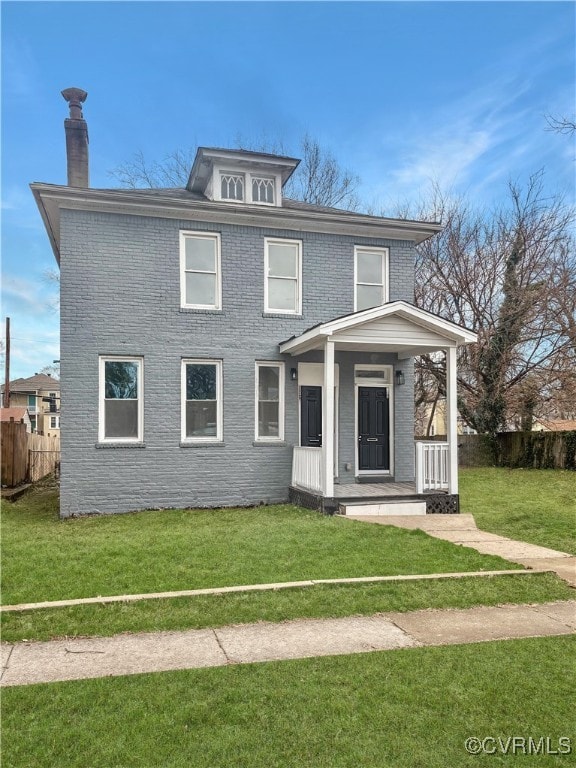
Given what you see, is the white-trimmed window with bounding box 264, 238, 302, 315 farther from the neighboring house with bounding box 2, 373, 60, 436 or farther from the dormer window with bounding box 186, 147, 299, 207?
the neighboring house with bounding box 2, 373, 60, 436

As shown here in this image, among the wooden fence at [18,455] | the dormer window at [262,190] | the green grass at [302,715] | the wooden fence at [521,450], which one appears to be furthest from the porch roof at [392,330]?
the wooden fence at [521,450]

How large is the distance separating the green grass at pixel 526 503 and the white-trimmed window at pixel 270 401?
436 cm

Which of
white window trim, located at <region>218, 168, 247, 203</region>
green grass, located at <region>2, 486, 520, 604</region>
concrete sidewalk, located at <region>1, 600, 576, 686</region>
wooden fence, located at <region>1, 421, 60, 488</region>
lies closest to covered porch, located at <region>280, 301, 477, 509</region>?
green grass, located at <region>2, 486, 520, 604</region>

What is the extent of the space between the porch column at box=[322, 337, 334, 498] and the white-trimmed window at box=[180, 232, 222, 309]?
9.76 ft

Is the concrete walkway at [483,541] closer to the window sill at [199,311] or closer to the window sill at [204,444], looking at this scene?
the window sill at [204,444]

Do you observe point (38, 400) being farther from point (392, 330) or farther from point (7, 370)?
point (392, 330)

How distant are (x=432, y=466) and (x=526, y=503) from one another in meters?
2.86

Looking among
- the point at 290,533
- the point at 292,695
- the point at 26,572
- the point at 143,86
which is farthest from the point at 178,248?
the point at 292,695

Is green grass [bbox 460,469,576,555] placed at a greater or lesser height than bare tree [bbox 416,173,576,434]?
lesser

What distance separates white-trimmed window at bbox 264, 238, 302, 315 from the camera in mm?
12992

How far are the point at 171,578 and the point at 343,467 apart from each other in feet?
23.9

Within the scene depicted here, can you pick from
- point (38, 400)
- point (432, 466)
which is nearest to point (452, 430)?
point (432, 466)

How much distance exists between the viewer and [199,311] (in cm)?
1240

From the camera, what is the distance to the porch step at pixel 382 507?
10.7 metres
